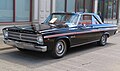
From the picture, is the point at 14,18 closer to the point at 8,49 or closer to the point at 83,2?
the point at 8,49

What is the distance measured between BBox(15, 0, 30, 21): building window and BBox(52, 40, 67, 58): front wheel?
5908 mm

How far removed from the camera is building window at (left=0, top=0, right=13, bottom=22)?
40.0 ft

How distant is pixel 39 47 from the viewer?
695 cm

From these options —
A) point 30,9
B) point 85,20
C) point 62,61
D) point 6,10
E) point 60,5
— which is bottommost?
point 62,61

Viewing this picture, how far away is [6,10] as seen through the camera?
490 inches

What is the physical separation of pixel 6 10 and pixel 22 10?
1101 millimetres

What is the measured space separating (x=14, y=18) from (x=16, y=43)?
565 centimetres

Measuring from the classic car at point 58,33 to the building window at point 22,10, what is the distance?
14.3 feet

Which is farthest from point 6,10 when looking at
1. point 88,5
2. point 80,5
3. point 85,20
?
point 88,5

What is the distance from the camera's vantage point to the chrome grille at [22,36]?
7.08m

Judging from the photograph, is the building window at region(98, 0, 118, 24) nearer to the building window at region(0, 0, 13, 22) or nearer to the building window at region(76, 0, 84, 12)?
the building window at region(76, 0, 84, 12)

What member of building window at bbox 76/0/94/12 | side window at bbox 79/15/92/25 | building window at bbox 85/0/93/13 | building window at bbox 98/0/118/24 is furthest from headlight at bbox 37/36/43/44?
building window at bbox 98/0/118/24

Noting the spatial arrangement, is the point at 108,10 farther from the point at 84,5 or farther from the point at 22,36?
the point at 22,36

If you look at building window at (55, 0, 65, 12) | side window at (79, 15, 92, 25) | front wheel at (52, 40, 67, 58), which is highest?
building window at (55, 0, 65, 12)
